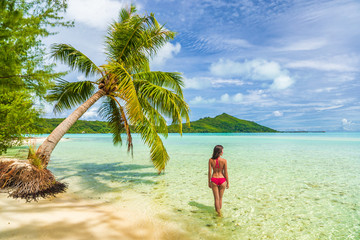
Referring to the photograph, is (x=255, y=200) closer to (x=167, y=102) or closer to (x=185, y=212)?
(x=185, y=212)

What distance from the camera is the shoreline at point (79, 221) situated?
4.02 m

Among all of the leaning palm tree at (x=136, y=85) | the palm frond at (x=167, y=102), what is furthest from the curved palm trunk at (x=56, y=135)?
the palm frond at (x=167, y=102)

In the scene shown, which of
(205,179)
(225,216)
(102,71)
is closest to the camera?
(225,216)

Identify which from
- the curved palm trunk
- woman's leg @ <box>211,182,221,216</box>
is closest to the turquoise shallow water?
woman's leg @ <box>211,182,221,216</box>

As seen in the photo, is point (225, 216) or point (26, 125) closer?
point (225, 216)

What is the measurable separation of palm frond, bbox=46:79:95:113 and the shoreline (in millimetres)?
4385

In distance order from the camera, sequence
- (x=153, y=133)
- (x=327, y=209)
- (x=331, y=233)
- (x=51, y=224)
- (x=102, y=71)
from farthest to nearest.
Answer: (x=102, y=71) → (x=153, y=133) → (x=327, y=209) → (x=331, y=233) → (x=51, y=224)

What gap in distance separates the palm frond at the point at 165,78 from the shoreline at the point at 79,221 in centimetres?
512

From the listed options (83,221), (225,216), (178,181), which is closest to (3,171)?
(83,221)

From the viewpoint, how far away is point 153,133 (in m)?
8.51

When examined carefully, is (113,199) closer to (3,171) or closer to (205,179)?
(3,171)

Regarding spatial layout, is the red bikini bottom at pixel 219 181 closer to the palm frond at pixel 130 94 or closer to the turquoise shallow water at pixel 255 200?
the turquoise shallow water at pixel 255 200

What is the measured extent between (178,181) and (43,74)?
6.65 m

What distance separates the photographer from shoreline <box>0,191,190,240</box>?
4.02 m
